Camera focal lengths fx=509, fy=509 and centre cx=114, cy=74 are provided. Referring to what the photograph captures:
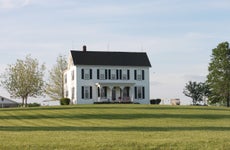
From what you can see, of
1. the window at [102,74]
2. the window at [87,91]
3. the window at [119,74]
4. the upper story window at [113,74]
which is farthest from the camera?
the window at [119,74]

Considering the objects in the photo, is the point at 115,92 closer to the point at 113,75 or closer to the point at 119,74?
the point at 113,75

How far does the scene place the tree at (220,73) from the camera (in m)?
75.9

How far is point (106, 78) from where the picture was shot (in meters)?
68.5

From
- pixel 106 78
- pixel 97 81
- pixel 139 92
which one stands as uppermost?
pixel 106 78

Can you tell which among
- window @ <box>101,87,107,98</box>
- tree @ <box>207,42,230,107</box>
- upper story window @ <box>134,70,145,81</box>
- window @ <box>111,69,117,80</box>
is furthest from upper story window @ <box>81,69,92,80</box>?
tree @ <box>207,42,230,107</box>

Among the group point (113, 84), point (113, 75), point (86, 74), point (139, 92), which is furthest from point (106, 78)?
point (139, 92)

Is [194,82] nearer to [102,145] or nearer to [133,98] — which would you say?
[133,98]

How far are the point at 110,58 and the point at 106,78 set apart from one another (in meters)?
3.60

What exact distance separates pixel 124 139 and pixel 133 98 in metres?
50.2

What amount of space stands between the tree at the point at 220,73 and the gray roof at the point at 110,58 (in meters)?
11.8

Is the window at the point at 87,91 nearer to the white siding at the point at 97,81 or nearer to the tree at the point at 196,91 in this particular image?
the white siding at the point at 97,81

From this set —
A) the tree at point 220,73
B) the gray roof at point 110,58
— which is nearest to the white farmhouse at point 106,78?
the gray roof at point 110,58

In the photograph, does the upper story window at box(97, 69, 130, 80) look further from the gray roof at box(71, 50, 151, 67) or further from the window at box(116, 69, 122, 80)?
the gray roof at box(71, 50, 151, 67)

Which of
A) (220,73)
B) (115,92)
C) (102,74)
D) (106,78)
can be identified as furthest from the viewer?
(220,73)
